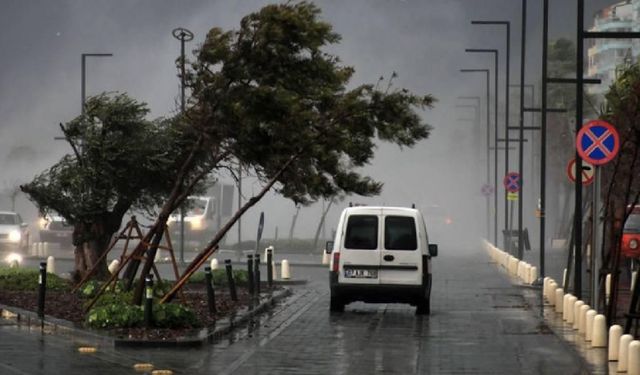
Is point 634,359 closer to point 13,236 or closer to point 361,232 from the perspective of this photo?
point 361,232

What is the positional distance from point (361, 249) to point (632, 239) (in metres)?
13.8

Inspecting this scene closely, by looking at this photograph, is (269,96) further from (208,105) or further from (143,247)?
(143,247)

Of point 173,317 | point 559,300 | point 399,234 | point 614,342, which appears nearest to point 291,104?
point 173,317

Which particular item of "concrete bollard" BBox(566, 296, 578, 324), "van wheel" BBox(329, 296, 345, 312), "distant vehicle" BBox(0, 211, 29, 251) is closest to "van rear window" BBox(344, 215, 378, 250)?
"van wheel" BBox(329, 296, 345, 312)

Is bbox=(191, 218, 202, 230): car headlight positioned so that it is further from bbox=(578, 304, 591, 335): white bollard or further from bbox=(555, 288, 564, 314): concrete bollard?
bbox=(578, 304, 591, 335): white bollard

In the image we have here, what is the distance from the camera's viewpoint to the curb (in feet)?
78.2

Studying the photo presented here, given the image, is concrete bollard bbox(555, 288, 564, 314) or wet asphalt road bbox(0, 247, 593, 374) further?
concrete bollard bbox(555, 288, 564, 314)

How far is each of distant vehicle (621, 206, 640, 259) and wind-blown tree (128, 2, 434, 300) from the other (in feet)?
46.6

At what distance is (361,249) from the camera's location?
32156 millimetres

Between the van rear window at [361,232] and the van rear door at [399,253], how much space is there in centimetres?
22

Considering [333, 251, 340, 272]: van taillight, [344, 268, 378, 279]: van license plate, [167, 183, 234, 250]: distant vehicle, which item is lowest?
[344, 268, 378, 279]: van license plate

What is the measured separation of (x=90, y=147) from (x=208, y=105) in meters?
7.70

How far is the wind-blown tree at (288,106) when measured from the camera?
27281 mm

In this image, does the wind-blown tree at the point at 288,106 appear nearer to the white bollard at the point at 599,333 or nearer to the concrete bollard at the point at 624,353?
the white bollard at the point at 599,333
